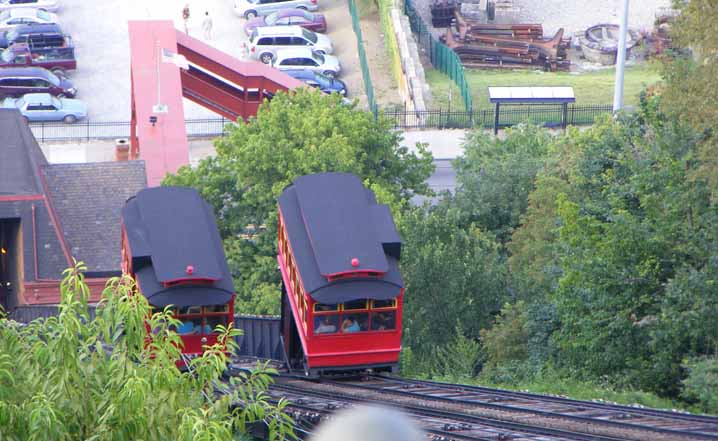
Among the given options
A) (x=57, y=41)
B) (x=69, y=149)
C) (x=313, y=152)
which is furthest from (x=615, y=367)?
(x=57, y=41)

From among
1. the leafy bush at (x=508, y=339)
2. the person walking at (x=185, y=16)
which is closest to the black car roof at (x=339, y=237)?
the leafy bush at (x=508, y=339)

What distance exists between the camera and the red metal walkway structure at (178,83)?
156 ft

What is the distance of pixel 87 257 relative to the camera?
1500 inches

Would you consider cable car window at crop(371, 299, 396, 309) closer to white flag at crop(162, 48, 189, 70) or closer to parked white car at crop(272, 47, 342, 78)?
white flag at crop(162, 48, 189, 70)

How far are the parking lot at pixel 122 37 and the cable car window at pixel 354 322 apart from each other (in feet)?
120

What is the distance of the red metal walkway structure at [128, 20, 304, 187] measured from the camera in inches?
1868

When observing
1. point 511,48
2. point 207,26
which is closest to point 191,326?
point 511,48

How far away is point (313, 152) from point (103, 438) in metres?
24.2

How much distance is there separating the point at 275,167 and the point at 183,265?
11488 millimetres

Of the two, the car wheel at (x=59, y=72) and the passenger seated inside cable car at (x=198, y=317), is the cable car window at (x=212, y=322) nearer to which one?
the passenger seated inside cable car at (x=198, y=317)

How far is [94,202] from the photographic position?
133ft

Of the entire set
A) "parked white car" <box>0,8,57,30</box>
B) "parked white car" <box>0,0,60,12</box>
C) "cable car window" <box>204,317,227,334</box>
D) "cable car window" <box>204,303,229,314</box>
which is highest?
"cable car window" <box>204,303,229,314</box>

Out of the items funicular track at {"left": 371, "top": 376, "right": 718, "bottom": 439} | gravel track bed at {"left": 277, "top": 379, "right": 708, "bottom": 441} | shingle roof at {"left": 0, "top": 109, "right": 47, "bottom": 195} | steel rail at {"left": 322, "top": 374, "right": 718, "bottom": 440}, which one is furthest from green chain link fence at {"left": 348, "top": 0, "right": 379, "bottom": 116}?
steel rail at {"left": 322, "top": 374, "right": 718, "bottom": 440}

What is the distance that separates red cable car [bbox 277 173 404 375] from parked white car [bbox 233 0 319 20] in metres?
47.8
